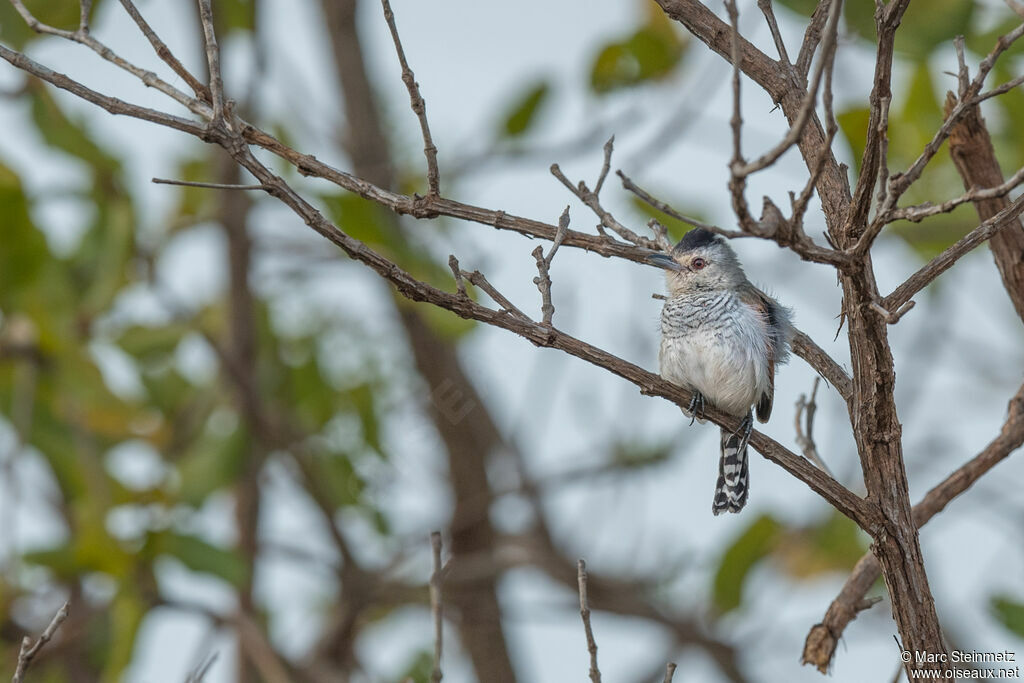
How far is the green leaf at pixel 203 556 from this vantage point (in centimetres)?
383

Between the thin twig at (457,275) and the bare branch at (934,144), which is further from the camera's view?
the thin twig at (457,275)

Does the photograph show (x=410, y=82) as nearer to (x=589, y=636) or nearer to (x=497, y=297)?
(x=497, y=297)

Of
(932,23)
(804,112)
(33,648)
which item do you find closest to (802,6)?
(932,23)

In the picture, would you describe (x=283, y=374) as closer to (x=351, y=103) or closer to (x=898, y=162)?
Answer: (x=351, y=103)

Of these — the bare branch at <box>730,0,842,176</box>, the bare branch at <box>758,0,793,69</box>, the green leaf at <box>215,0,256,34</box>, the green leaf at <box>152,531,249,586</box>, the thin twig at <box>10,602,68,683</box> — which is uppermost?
the green leaf at <box>215,0,256,34</box>

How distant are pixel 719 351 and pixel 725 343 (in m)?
0.03

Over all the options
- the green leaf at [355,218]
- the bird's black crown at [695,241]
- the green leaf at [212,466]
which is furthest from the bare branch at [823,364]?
the green leaf at [212,466]

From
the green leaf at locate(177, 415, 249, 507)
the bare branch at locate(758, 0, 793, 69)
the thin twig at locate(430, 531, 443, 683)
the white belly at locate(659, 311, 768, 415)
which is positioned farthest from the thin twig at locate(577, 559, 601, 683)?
the green leaf at locate(177, 415, 249, 507)

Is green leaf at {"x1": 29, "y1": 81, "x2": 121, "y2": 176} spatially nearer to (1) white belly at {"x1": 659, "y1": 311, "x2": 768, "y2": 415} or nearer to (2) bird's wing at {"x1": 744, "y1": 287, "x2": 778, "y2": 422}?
(1) white belly at {"x1": 659, "y1": 311, "x2": 768, "y2": 415}

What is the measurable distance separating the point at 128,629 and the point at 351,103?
103 inches

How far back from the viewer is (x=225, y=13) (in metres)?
4.42

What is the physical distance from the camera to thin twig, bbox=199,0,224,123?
1816 millimetres

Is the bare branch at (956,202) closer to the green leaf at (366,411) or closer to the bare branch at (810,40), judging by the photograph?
the bare branch at (810,40)

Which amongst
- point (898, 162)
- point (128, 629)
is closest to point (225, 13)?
point (128, 629)
